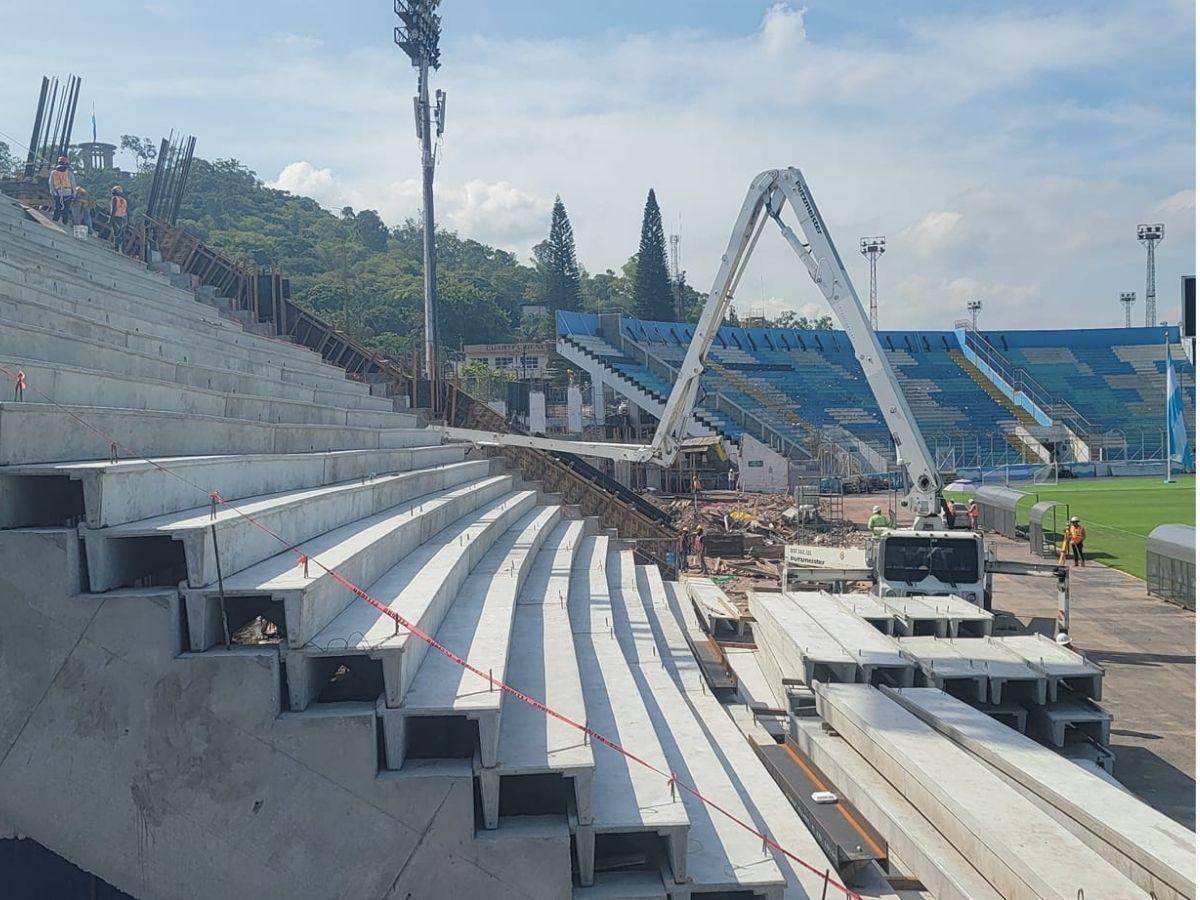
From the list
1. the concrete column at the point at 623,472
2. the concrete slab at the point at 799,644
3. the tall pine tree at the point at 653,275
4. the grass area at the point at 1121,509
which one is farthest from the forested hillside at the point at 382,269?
the concrete slab at the point at 799,644

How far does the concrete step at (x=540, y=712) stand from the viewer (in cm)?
515

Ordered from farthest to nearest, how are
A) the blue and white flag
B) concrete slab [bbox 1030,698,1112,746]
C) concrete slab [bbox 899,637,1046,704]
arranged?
1. the blue and white flag
2. concrete slab [bbox 899,637,1046,704]
3. concrete slab [bbox 1030,698,1112,746]

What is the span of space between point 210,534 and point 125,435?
62.8 inches

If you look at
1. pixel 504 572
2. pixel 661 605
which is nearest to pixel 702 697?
pixel 504 572

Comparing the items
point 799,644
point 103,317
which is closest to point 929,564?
point 799,644

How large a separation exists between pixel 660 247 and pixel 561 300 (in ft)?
33.1

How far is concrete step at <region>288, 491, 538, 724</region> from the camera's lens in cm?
513

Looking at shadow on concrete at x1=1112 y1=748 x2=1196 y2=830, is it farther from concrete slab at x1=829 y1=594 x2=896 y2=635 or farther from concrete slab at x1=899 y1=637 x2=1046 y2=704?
concrete slab at x1=829 y1=594 x2=896 y2=635

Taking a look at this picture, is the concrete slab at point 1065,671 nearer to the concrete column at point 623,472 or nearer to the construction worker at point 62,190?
the construction worker at point 62,190

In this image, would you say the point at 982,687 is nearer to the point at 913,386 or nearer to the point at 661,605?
the point at 661,605

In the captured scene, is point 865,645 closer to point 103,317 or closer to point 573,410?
point 103,317

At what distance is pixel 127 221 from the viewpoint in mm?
28469

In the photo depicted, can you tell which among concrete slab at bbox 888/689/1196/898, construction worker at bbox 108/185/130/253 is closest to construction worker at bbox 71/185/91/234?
construction worker at bbox 108/185/130/253

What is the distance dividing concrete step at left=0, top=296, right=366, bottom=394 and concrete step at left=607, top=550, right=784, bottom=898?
16.7 ft
